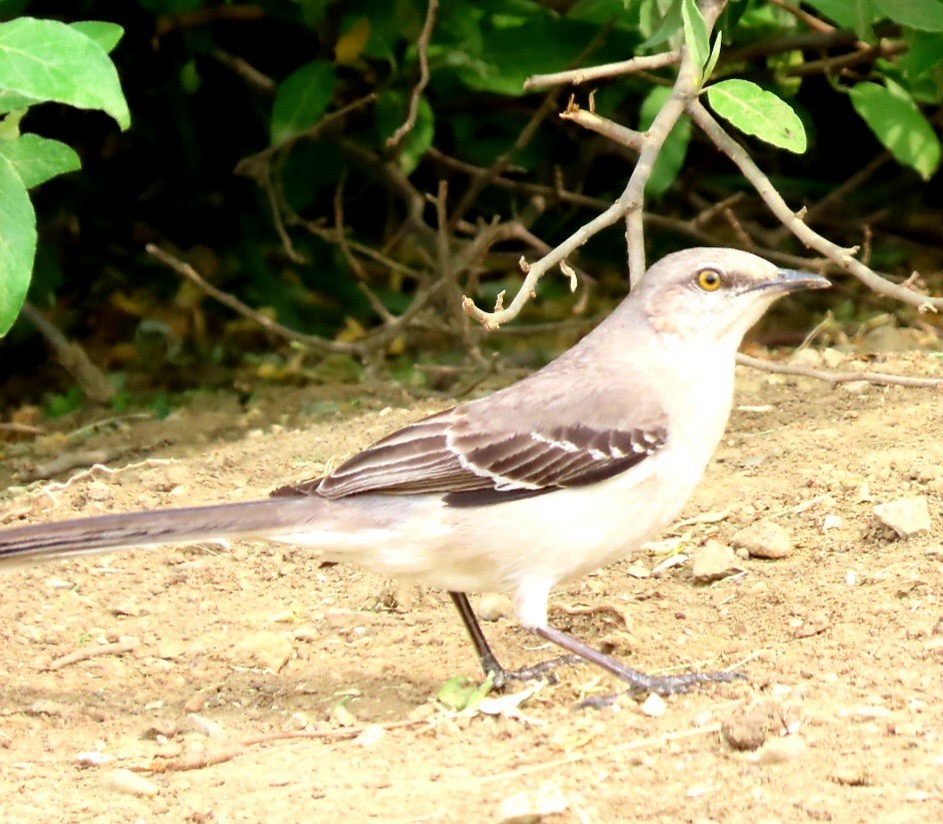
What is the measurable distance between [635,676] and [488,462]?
756 millimetres

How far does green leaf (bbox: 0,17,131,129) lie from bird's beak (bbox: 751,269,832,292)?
6.33 ft

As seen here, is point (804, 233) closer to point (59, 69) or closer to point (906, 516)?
point (906, 516)

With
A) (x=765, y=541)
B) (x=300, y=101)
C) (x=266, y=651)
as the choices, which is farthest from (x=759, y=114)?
(x=300, y=101)

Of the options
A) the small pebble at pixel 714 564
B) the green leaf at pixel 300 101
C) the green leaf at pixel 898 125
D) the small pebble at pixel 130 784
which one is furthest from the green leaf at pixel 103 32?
the green leaf at pixel 898 125

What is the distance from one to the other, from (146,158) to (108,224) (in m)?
0.43

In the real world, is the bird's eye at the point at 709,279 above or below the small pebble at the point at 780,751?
above

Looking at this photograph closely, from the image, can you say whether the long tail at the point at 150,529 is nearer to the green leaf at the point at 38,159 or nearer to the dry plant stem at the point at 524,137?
the green leaf at the point at 38,159

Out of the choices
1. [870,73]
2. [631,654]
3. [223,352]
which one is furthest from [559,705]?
[223,352]

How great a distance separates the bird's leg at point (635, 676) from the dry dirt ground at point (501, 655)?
5cm

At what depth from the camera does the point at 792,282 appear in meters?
4.61

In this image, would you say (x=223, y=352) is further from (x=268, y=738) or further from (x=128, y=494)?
(x=268, y=738)

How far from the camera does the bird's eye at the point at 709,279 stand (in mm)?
4684

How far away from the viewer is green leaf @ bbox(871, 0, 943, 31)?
549 cm

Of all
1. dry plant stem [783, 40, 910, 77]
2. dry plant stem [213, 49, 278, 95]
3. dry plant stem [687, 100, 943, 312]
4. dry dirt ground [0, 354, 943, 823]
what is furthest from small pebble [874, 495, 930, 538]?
dry plant stem [213, 49, 278, 95]
